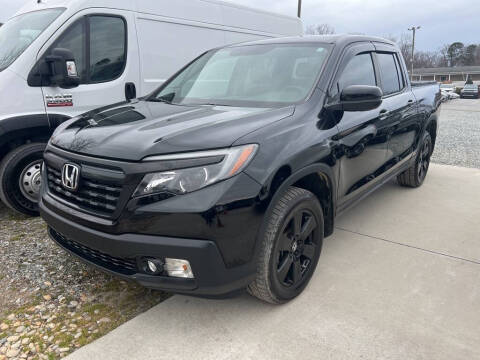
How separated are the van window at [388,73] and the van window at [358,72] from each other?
0.26 meters

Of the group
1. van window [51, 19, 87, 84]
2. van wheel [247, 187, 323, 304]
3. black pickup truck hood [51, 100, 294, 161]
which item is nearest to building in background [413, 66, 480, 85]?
van window [51, 19, 87, 84]

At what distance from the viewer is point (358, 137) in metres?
2.97

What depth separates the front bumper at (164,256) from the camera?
191 centimetres

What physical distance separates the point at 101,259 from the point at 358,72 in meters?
2.50

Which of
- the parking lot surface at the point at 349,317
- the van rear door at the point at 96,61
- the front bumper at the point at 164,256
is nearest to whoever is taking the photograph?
the front bumper at the point at 164,256

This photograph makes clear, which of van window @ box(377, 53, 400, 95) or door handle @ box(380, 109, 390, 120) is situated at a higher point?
van window @ box(377, 53, 400, 95)

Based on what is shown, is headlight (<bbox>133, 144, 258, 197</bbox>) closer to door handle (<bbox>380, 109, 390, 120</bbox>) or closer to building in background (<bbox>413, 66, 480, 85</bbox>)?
door handle (<bbox>380, 109, 390, 120</bbox>)

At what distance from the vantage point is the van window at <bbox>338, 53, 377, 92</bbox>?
9.75ft

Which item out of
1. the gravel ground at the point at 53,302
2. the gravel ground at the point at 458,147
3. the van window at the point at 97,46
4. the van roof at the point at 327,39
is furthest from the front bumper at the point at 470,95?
the gravel ground at the point at 53,302

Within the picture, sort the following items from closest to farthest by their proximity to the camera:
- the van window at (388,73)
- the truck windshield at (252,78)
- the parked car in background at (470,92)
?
the truck windshield at (252,78) → the van window at (388,73) → the parked car in background at (470,92)

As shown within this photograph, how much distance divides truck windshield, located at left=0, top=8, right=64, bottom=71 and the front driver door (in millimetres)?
3147

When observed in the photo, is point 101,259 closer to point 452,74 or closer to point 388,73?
point 388,73

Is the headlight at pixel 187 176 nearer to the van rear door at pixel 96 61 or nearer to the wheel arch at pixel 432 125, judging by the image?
the van rear door at pixel 96 61

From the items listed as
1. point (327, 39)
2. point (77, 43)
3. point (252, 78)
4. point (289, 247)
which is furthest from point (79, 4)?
point (289, 247)
